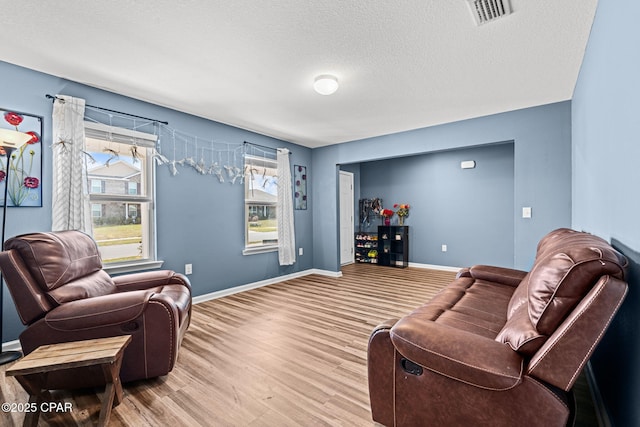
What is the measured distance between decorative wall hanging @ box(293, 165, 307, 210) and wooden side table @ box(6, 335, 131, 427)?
12.4 feet

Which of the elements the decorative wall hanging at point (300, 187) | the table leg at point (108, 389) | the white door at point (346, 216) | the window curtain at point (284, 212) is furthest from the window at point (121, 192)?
the white door at point (346, 216)

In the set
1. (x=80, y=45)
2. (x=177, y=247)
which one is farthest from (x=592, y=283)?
(x=177, y=247)

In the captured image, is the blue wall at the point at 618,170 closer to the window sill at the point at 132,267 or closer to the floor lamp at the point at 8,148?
the floor lamp at the point at 8,148

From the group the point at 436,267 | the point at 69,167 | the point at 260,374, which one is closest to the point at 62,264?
the point at 69,167

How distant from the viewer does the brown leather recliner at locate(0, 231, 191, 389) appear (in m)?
1.72

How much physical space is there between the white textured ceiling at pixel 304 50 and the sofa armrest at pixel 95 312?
182cm

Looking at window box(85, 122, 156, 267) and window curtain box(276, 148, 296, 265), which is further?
window curtain box(276, 148, 296, 265)

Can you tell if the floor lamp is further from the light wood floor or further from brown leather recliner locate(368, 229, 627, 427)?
brown leather recliner locate(368, 229, 627, 427)

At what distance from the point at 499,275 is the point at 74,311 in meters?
3.11

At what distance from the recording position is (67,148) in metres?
2.65

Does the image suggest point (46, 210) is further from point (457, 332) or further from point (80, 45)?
point (457, 332)

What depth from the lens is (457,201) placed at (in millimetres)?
5547

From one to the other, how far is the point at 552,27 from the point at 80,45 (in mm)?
3407

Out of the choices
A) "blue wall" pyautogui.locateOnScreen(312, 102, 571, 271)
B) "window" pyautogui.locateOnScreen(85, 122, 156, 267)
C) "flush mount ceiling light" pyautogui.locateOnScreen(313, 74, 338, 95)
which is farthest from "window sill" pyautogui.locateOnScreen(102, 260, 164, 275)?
"blue wall" pyautogui.locateOnScreen(312, 102, 571, 271)
